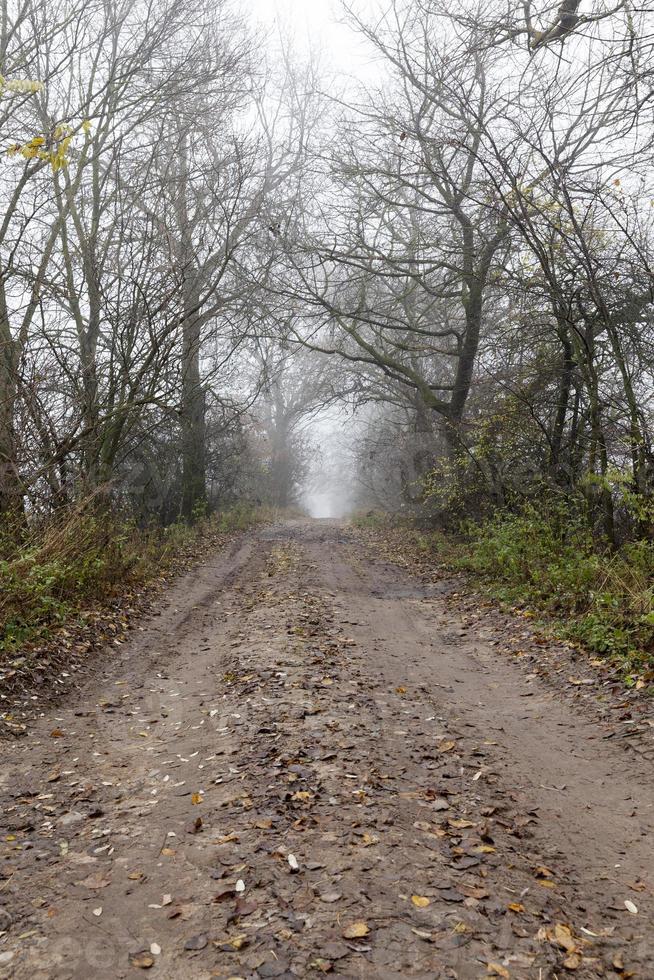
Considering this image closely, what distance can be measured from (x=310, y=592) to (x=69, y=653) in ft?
14.3

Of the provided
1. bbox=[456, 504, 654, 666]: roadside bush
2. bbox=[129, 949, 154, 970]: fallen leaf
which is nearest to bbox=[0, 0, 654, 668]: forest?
bbox=[456, 504, 654, 666]: roadside bush

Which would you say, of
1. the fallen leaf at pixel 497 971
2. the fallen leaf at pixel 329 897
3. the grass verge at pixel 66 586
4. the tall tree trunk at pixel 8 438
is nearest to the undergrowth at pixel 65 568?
the grass verge at pixel 66 586

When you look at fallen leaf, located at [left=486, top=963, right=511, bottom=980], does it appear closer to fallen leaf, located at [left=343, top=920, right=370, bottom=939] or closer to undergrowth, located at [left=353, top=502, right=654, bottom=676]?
fallen leaf, located at [left=343, top=920, right=370, bottom=939]

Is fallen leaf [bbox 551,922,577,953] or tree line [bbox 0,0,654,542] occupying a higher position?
tree line [bbox 0,0,654,542]

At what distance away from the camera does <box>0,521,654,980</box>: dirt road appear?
307cm

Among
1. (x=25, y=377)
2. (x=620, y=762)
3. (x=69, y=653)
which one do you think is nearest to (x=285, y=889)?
(x=620, y=762)

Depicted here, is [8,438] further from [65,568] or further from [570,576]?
[570,576]

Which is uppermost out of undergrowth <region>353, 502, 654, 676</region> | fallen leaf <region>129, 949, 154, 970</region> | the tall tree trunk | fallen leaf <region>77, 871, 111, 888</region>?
the tall tree trunk

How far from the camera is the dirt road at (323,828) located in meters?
3.07

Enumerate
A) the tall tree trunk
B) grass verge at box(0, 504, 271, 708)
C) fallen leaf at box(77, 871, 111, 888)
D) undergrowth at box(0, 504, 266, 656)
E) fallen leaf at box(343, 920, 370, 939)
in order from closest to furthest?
1. fallen leaf at box(343, 920, 370, 939)
2. fallen leaf at box(77, 871, 111, 888)
3. grass verge at box(0, 504, 271, 708)
4. undergrowth at box(0, 504, 266, 656)
5. the tall tree trunk

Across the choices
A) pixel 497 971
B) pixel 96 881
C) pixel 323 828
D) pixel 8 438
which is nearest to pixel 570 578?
pixel 323 828

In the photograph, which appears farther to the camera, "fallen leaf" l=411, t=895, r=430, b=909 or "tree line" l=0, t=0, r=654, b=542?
"tree line" l=0, t=0, r=654, b=542

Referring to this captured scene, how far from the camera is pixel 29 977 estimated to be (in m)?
2.93

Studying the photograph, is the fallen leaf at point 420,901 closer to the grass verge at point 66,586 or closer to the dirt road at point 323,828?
the dirt road at point 323,828
